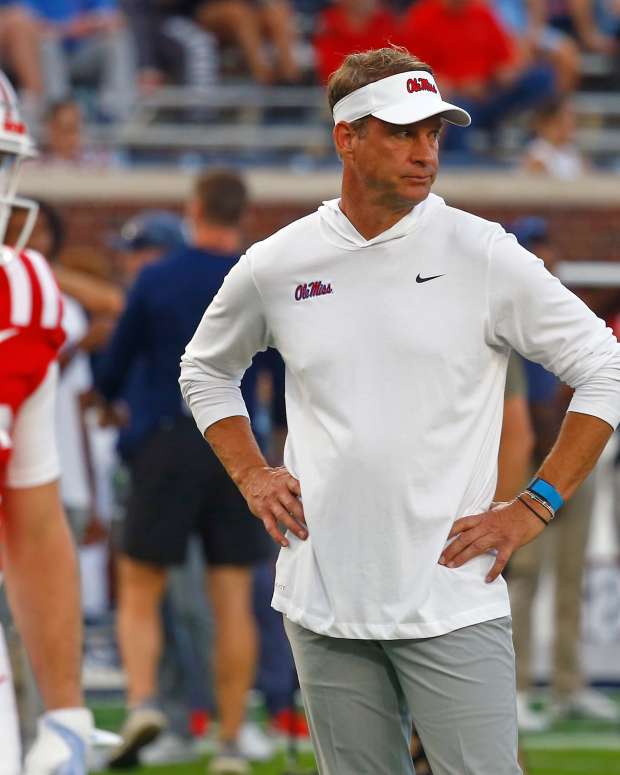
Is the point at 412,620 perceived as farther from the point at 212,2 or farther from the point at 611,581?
the point at 212,2

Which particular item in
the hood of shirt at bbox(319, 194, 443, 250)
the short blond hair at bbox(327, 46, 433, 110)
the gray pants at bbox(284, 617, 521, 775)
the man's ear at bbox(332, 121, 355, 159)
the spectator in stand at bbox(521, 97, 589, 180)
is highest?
the spectator in stand at bbox(521, 97, 589, 180)

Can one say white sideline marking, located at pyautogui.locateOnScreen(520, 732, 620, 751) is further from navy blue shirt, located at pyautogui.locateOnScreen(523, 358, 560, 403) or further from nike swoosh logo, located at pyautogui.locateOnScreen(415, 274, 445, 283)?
nike swoosh logo, located at pyautogui.locateOnScreen(415, 274, 445, 283)

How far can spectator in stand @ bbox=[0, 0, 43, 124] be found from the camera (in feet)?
41.0

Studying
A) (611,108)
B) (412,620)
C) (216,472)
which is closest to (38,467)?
(412,620)

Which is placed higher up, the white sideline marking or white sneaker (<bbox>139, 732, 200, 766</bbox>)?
white sneaker (<bbox>139, 732, 200, 766</bbox>)

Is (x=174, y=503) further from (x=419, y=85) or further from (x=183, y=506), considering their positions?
(x=419, y=85)

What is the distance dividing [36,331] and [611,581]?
5550 millimetres

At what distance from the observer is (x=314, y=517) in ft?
10.6

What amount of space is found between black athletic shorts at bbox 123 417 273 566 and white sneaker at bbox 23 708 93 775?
10.7ft

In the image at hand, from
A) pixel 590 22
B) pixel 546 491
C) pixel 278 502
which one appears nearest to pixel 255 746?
pixel 278 502

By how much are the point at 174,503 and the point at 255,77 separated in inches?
297

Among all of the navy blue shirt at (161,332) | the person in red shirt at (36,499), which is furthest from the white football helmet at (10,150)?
the navy blue shirt at (161,332)

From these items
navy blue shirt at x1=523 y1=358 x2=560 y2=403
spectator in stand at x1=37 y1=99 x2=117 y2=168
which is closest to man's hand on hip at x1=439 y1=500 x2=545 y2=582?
navy blue shirt at x1=523 y1=358 x2=560 y2=403

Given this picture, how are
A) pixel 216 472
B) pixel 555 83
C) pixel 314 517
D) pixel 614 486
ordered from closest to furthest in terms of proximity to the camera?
1. pixel 314 517
2. pixel 216 472
3. pixel 614 486
4. pixel 555 83
